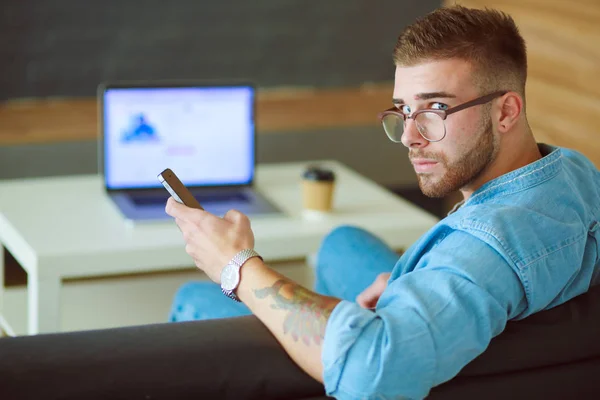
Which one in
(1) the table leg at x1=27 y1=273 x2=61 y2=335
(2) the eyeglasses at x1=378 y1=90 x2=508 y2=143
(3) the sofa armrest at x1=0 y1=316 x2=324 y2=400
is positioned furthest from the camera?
(1) the table leg at x1=27 y1=273 x2=61 y2=335

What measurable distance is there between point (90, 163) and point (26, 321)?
0.96 metres

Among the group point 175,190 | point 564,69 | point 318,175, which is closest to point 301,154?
point 564,69

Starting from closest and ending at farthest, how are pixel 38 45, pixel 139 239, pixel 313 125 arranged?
pixel 139 239, pixel 38 45, pixel 313 125

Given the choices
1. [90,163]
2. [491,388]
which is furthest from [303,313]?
[90,163]

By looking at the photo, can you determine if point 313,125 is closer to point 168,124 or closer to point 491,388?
point 168,124

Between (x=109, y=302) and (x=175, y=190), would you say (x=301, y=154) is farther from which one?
(x=175, y=190)

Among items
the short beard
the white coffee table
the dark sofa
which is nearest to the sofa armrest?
the dark sofa

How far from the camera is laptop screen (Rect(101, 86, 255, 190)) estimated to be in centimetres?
282

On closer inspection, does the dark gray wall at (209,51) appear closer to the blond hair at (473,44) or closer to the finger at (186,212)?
the finger at (186,212)

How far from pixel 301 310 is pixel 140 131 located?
161 cm

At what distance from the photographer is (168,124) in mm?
2867

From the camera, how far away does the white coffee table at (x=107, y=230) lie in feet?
8.00

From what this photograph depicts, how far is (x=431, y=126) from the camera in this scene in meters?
→ 1.59

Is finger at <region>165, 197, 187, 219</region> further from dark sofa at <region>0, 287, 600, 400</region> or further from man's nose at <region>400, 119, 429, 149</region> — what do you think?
man's nose at <region>400, 119, 429, 149</region>
